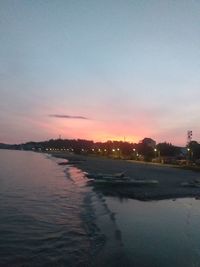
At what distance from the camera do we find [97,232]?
76.8 ft

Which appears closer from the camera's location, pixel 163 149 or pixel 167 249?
pixel 167 249

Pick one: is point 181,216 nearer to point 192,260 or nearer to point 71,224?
point 71,224

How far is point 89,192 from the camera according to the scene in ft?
148

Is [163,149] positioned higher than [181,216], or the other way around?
[163,149]

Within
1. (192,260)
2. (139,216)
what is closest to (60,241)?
(192,260)

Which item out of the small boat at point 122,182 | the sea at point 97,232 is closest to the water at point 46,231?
the sea at point 97,232

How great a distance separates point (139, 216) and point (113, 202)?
8019mm

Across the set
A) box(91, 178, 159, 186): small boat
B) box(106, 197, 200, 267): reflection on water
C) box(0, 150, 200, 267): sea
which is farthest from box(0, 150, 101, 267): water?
box(91, 178, 159, 186): small boat

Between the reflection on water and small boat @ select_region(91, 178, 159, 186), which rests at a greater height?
small boat @ select_region(91, 178, 159, 186)

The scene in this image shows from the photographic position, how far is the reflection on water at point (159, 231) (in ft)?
61.1

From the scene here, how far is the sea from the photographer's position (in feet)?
59.1

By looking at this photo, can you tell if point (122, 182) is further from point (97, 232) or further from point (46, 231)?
point (46, 231)

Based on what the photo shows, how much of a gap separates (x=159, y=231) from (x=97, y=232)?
4049 mm

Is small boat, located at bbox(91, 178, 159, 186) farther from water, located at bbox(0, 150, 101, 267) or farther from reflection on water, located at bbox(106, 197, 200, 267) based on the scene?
reflection on water, located at bbox(106, 197, 200, 267)
